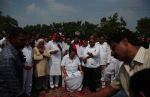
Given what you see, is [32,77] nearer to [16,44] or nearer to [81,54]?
[81,54]

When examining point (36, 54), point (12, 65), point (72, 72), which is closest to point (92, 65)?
point (72, 72)

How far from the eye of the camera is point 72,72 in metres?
11.5

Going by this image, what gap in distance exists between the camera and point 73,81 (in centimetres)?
1120

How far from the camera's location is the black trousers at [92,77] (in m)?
11.6

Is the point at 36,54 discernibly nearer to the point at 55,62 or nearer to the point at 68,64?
the point at 68,64

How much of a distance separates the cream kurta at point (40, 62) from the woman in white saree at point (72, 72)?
1.77 feet

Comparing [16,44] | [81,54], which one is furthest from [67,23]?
[16,44]

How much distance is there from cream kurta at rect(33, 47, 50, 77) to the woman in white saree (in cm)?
54

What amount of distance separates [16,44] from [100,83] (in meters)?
7.99

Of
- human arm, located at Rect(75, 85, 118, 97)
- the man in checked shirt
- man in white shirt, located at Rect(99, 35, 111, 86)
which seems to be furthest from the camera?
man in white shirt, located at Rect(99, 35, 111, 86)

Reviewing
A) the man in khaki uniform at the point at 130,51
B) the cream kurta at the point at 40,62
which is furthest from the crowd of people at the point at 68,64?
the man in khaki uniform at the point at 130,51

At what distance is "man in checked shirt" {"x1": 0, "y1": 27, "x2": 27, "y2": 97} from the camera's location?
4.63m

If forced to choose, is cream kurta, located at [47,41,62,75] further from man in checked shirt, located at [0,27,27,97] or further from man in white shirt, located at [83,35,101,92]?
man in checked shirt, located at [0,27,27,97]

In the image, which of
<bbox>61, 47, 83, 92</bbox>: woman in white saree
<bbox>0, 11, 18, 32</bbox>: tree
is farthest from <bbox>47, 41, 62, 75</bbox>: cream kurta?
<bbox>0, 11, 18, 32</bbox>: tree
